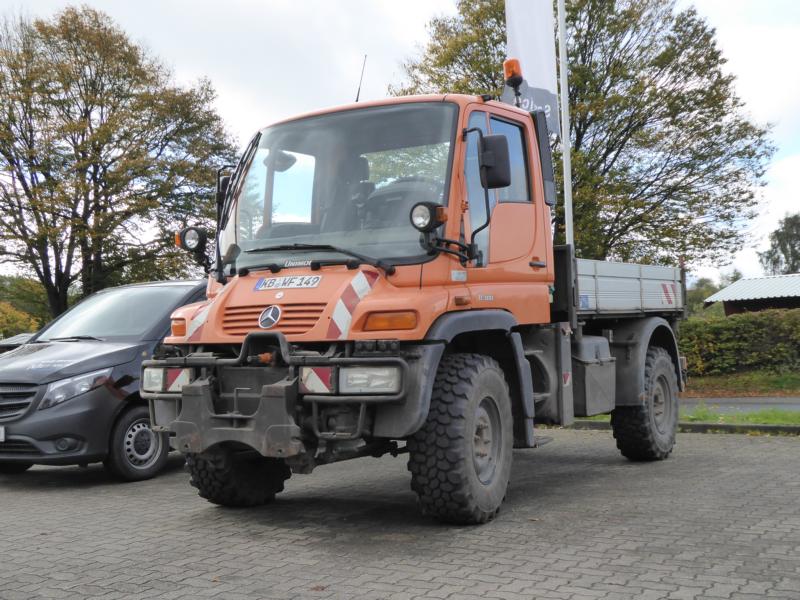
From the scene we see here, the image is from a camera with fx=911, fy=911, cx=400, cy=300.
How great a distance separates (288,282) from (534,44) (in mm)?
9823

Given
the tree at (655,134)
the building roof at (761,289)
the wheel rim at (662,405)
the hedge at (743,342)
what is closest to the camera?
the wheel rim at (662,405)

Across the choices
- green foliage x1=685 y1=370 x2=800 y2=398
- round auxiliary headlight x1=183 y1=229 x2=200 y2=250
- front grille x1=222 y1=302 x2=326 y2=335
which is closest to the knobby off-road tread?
front grille x1=222 y1=302 x2=326 y2=335

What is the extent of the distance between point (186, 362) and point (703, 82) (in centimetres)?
2204

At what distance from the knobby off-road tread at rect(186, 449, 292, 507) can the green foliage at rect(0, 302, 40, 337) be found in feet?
133

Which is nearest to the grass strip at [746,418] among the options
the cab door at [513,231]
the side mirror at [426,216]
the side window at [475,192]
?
the cab door at [513,231]

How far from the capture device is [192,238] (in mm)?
6973

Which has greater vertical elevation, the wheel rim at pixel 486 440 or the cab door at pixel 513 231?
the cab door at pixel 513 231

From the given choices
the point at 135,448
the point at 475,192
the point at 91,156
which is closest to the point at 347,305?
the point at 475,192

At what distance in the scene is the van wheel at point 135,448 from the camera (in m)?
8.47

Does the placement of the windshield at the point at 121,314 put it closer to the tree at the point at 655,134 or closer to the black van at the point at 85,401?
the black van at the point at 85,401

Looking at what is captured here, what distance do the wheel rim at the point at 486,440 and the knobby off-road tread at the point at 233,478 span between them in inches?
63.0

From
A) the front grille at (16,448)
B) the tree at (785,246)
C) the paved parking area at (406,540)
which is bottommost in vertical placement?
the paved parking area at (406,540)

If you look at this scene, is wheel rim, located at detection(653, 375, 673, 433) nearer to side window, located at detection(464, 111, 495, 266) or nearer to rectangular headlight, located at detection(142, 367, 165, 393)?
side window, located at detection(464, 111, 495, 266)

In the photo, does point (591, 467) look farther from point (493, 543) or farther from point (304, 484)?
point (493, 543)
